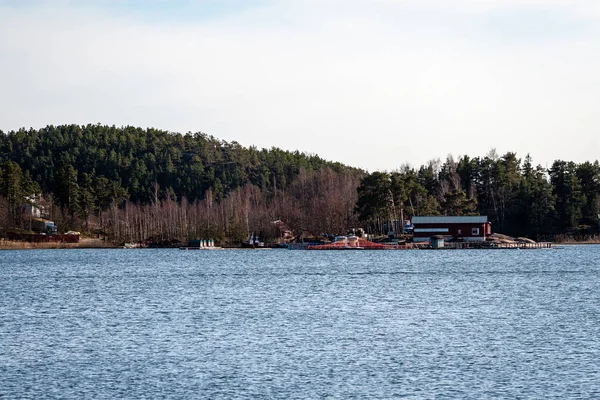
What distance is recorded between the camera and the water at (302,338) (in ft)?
84.6

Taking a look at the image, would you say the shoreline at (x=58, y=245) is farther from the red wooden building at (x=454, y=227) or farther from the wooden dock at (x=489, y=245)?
the wooden dock at (x=489, y=245)

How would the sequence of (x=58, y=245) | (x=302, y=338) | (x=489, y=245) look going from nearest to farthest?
(x=302, y=338) < (x=489, y=245) < (x=58, y=245)

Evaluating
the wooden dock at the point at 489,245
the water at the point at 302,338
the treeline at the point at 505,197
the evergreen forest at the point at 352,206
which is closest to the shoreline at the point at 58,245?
the evergreen forest at the point at 352,206

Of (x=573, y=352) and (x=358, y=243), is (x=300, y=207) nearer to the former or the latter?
(x=358, y=243)

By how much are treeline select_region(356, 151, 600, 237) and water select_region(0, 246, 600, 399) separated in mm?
53169

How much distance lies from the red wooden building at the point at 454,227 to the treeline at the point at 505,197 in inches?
184

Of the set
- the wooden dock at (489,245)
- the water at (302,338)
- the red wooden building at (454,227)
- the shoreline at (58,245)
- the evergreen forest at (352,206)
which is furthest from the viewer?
the shoreline at (58,245)

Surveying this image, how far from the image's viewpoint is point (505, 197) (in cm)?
14638

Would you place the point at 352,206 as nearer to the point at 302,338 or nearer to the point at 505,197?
the point at 505,197

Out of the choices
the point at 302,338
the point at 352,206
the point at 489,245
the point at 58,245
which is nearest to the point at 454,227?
the point at 489,245

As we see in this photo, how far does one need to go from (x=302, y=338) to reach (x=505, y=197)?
11689 cm

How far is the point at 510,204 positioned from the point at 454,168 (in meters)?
28.4

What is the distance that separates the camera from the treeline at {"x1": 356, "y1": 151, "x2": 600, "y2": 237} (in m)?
120

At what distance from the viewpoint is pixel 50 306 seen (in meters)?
48.1
